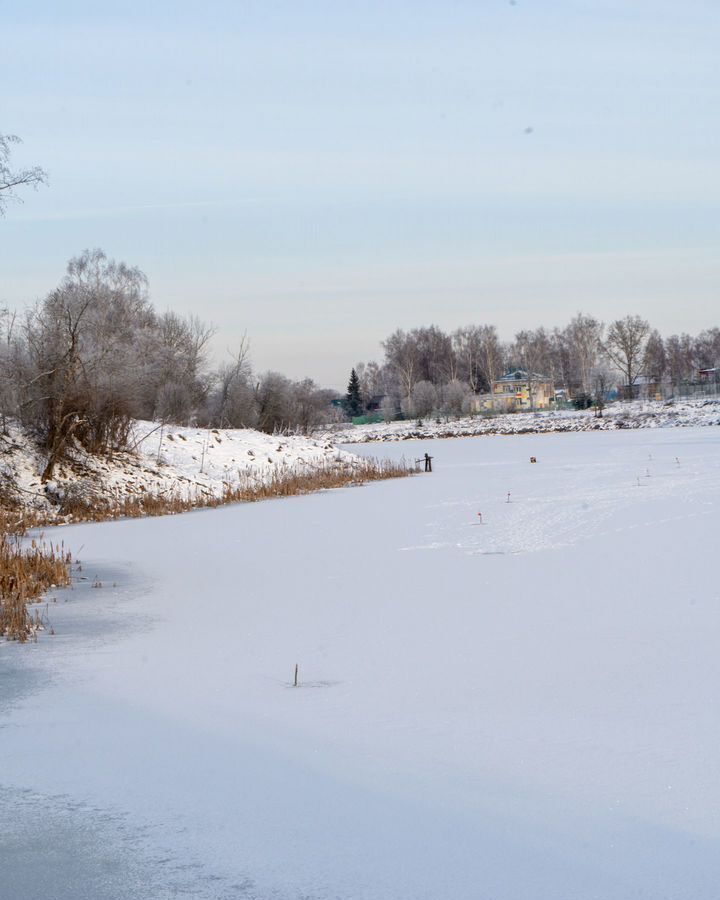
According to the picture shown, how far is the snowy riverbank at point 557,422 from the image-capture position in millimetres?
58219

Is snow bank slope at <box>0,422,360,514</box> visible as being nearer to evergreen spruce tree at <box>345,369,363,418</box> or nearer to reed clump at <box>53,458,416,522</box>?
reed clump at <box>53,458,416,522</box>

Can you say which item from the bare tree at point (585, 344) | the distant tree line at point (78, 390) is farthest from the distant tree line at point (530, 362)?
the distant tree line at point (78, 390)

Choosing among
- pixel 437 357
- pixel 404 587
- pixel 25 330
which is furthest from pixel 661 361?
pixel 404 587

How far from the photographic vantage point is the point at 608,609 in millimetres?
8281

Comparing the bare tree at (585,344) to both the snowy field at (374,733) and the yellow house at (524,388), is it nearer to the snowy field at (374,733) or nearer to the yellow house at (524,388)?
the yellow house at (524,388)

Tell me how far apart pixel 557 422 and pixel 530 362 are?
5378 centimetres

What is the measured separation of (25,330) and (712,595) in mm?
16153

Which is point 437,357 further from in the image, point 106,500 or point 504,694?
point 504,694

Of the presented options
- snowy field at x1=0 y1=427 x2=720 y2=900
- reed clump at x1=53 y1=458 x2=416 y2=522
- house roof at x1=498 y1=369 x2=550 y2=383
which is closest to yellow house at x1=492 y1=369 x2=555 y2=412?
house roof at x1=498 y1=369 x2=550 y2=383

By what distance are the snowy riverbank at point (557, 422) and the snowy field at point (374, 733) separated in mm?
47063

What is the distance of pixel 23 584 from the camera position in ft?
29.9

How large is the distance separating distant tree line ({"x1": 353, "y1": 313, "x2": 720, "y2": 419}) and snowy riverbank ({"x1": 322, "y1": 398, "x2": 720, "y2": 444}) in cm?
756

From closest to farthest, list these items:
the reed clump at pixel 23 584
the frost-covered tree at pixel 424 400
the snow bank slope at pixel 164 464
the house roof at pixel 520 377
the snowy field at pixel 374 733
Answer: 1. the snowy field at pixel 374 733
2. the reed clump at pixel 23 584
3. the snow bank slope at pixel 164 464
4. the frost-covered tree at pixel 424 400
5. the house roof at pixel 520 377

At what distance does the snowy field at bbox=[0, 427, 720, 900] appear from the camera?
12.3ft
